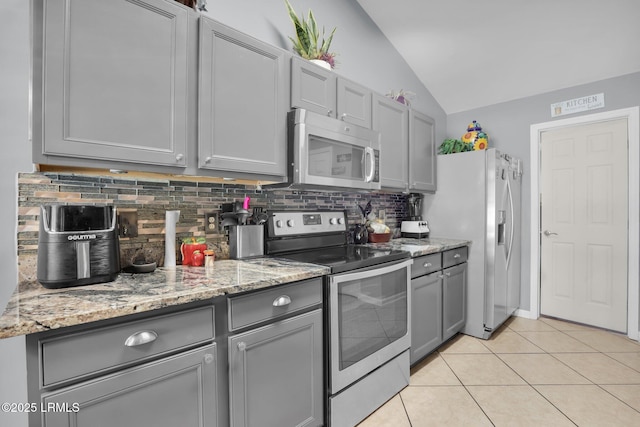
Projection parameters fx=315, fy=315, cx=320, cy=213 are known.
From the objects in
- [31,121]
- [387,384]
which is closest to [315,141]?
[31,121]

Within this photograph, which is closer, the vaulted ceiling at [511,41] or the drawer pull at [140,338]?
the drawer pull at [140,338]

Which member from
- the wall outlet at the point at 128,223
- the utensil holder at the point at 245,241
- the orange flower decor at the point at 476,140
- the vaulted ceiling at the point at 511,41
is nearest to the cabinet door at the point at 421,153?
the orange flower decor at the point at 476,140

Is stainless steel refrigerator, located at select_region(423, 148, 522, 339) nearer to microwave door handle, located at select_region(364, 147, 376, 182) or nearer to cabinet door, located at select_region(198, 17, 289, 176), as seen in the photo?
microwave door handle, located at select_region(364, 147, 376, 182)

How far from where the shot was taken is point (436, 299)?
2484 millimetres

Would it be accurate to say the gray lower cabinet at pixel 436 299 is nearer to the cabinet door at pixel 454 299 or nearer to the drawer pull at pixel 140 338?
the cabinet door at pixel 454 299

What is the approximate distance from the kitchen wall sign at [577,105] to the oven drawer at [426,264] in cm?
211

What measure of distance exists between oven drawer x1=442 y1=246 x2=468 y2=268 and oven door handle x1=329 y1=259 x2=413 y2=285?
25.9 inches

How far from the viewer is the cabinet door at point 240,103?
1.49 metres

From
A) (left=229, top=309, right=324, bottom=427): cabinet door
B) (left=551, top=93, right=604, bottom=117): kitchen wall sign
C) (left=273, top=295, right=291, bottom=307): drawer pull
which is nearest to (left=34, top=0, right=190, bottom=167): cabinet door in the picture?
(left=273, top=295, right=291, bottom=307): drawer pull

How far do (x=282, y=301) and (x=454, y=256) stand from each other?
6.24ft

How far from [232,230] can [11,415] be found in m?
1.18

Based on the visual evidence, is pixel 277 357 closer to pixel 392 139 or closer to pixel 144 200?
pixel 144 200

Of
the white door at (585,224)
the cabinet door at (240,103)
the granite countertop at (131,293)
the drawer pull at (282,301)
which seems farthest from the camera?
the white door at (585,224)

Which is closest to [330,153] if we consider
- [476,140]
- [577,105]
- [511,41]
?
[476,140]
